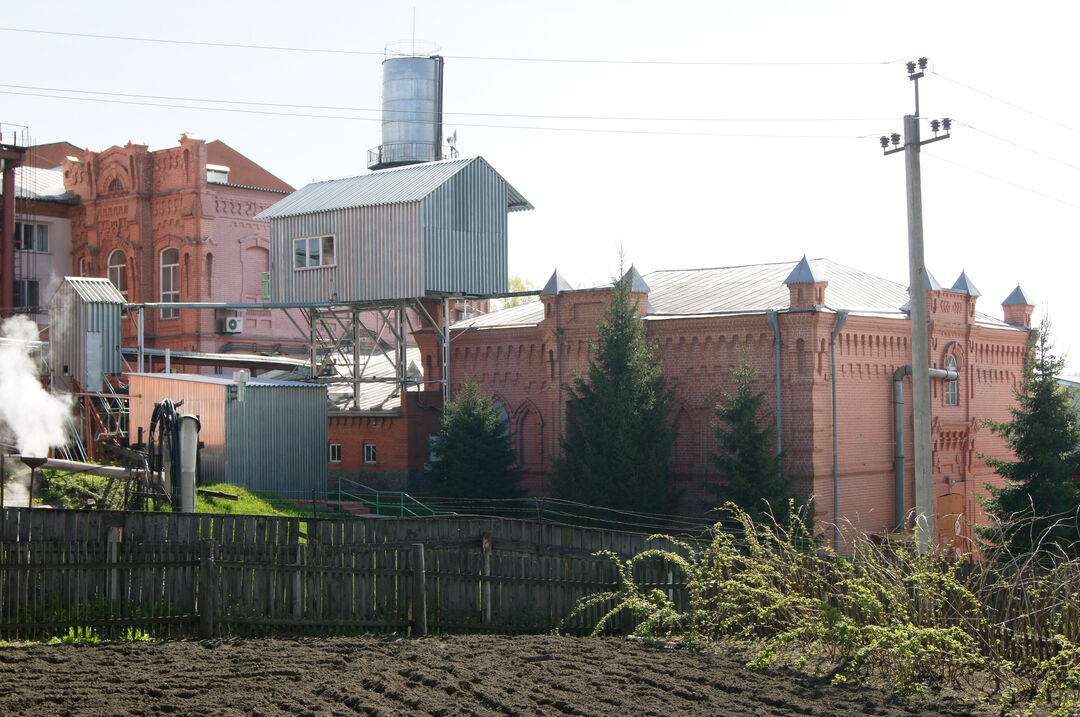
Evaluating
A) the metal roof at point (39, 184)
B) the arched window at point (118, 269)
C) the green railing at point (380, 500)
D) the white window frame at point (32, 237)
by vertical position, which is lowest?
the green railing at point (380, 500)

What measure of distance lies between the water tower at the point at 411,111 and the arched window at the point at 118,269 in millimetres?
12419

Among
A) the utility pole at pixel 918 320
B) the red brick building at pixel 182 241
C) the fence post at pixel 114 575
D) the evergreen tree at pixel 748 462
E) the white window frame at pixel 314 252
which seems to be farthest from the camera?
the red brick building at pixel 182 241

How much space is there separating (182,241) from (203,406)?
18.6 m

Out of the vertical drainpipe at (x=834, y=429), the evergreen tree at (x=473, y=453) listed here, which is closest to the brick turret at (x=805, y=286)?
the vertical drainpipe at (x=834, y=429)

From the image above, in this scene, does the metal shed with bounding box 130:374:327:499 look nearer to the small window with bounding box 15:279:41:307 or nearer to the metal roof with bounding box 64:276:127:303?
the metal roof with bounding box 64:276:127:303

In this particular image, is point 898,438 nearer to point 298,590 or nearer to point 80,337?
point 298,590

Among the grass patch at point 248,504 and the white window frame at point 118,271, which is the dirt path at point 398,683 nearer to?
the grass patch at point 248,504

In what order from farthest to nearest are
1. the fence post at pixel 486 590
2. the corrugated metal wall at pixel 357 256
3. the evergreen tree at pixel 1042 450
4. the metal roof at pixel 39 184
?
the metal roof at pixel 39 184
the corrugated metal wall at pixel 357 256
the evergreen tree at pixel 1042 450
the fence post at pixel 486 590

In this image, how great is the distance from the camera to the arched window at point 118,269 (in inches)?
1839

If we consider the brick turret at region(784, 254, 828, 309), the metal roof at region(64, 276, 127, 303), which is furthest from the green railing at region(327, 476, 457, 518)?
the brick turret at region(784, 254, 828, 309)

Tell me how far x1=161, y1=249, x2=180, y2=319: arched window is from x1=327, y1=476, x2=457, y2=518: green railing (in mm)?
16896

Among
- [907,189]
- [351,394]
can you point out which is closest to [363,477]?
[351,394]

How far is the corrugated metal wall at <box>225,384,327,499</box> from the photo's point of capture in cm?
2730

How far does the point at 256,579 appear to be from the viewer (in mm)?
11867
